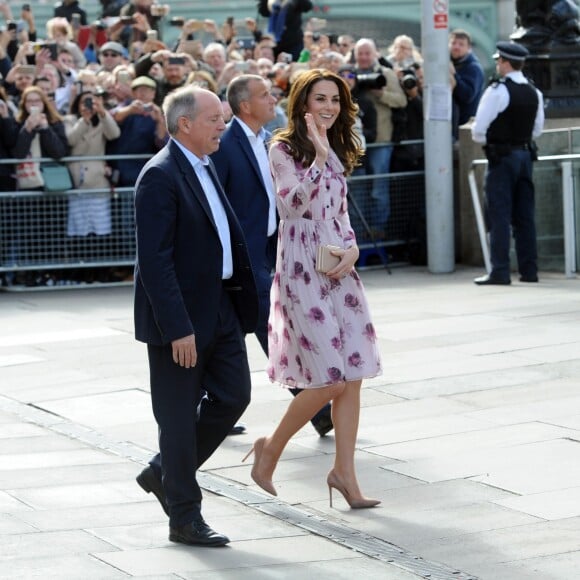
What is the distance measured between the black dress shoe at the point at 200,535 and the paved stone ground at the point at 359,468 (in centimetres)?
4

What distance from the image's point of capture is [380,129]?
52.0 ft

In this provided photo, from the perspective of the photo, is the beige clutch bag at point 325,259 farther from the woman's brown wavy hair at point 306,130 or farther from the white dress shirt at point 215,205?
the white dress shirt at point 215,205

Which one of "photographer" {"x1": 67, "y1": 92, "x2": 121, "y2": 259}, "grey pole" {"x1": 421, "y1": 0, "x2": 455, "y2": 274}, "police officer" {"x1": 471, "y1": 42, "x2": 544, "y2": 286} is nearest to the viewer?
"police officer" {"x1": 471, "y1": 42, "x2": 544, "y2": 286}

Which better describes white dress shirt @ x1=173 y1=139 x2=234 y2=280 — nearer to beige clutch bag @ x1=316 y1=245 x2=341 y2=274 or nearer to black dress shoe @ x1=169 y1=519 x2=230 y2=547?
beige clutch bag @ x1=316 y1=245 x2=341 y2=274

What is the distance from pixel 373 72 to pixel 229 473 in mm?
8652

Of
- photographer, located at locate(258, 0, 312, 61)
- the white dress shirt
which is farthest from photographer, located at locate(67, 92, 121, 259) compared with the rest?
the white dress shirt

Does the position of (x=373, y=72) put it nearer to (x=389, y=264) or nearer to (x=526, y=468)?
(x=389, y=264)

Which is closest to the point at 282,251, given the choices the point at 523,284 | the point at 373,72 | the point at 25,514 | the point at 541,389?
the point at 25,514

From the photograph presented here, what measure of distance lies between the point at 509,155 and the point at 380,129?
2.17 meters

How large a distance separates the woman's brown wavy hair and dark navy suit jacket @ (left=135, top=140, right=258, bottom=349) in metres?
0.89

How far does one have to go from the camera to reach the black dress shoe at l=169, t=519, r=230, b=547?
634 cm

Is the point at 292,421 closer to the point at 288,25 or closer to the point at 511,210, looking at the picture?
the point at 511,210

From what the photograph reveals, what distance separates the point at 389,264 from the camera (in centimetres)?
1606

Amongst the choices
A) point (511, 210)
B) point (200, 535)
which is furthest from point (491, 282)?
point (200, 535)
